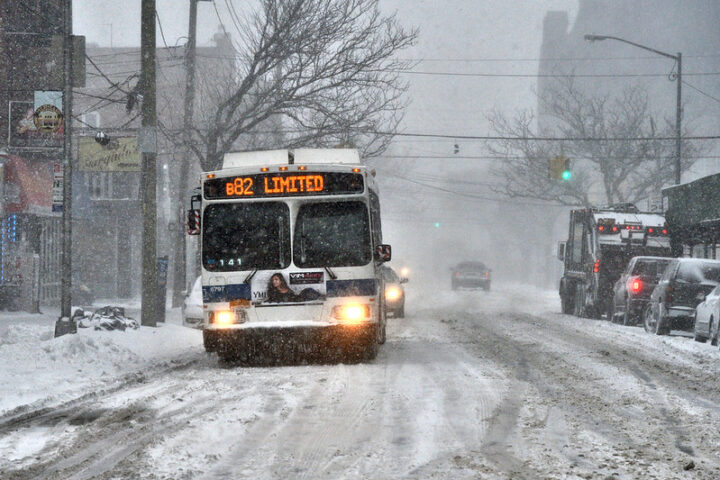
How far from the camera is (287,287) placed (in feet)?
46.4

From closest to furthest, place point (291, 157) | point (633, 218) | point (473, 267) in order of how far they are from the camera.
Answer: point (291, 157) < point (633, 218) < point (473, 267)

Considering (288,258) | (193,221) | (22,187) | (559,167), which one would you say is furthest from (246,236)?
(559,167)

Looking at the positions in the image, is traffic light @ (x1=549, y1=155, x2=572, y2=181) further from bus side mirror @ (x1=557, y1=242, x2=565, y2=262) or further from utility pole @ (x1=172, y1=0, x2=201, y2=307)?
utility pole @ (x1=172, y1=0, x2=201, y2=307)

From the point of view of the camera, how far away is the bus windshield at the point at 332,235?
1427 centimetres

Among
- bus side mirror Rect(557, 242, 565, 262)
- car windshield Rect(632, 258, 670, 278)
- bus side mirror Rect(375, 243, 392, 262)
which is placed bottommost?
car windshield Rect(632, 258, 670, 278)

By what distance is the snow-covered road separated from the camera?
6.93 m

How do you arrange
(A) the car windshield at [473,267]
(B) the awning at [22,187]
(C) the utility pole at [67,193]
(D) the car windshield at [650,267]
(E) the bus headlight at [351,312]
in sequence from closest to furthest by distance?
1. (E) the bus headlight at [351,312]
2. (C) the utility pole at [67,193]
3. (D) the car windshield at [650,267]
4. (B) the awning at [22,187]
5. (A) the car windshield at [473,267]

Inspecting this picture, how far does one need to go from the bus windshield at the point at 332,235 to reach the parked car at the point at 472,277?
138ft

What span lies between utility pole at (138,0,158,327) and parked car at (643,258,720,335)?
1100cm

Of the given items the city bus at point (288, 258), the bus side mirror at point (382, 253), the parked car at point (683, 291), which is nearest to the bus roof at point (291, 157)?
the city bus at point (288, 258)

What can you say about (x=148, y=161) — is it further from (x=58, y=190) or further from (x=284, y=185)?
(x=284, y=185)

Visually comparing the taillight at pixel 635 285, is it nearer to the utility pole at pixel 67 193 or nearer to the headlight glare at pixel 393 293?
the headlight glare at pixel 393 293

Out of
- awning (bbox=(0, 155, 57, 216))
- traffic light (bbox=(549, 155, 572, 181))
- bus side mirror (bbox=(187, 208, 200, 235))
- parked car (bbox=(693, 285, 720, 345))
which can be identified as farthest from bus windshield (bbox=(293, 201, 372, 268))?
traffic light (bbox=(549, 155, 572, 181))

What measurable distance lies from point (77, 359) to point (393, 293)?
552 inches
